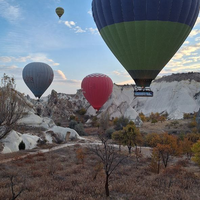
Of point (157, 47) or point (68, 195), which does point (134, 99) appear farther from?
point (68, 195)

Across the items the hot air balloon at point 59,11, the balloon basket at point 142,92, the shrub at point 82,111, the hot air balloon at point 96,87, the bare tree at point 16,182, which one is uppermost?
the hot air balloon at point 59,11

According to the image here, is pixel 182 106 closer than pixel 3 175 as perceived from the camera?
No

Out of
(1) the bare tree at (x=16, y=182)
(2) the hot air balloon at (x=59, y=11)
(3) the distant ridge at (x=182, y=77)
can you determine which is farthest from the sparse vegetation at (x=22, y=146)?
(3) the distant ridge at (x=182, y=77)

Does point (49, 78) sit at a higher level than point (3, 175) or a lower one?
higher

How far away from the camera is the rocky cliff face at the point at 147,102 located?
71.5m

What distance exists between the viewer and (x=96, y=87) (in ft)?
147

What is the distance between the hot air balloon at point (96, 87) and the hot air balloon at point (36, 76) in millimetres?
9792

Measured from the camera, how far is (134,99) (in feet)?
330

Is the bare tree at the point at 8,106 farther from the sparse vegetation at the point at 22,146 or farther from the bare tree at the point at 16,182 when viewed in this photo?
the sparse vegetation at the point at 22,146

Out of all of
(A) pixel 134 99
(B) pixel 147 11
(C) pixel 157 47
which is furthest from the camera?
(A) pixel 134 99

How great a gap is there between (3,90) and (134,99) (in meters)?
88.6

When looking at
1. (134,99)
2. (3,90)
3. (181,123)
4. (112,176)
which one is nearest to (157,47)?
(112,176)

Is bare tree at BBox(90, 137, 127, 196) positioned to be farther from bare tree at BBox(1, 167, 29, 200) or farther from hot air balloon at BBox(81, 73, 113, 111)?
hot air balloon at BBox(81, 73, 113, 111)

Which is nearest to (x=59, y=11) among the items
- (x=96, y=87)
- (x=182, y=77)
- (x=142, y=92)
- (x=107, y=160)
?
(x=96, y=87)
